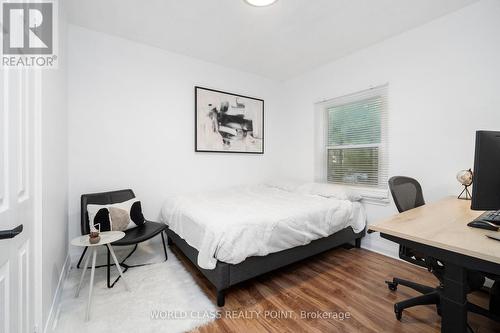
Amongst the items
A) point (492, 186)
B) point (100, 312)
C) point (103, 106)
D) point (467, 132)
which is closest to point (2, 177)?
point (100, 312)

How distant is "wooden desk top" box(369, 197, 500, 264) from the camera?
88 cm

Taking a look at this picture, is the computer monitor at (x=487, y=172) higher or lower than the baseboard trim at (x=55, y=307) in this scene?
higher

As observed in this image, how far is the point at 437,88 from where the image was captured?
2244mm

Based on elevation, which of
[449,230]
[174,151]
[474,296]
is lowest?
[474,296]

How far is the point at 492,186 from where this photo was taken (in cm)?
105

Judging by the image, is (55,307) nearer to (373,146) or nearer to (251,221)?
(251,221)

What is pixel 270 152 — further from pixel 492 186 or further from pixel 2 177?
pixel 2 177

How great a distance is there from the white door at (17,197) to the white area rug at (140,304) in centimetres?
Result: 52

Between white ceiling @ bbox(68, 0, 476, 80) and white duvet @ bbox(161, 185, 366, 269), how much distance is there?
196 cm

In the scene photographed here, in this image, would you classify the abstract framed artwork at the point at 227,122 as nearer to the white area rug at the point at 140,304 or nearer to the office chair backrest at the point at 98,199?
the office chair backrest at the point at 98,199

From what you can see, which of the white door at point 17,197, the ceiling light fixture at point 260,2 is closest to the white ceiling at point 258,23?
the ceiling light fixture at point 260,2

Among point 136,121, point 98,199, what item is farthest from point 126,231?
point 136,121

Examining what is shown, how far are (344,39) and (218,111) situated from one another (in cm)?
191

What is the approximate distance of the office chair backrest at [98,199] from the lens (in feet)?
7.00
